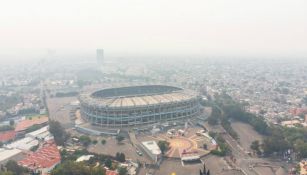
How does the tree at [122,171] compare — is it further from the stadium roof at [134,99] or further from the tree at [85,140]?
the stadium roof at [134,99]

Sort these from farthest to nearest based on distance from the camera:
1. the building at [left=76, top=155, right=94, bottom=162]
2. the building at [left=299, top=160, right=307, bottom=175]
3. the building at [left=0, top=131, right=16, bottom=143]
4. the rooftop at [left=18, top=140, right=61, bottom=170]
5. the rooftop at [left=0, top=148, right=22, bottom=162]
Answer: the building at [left=0, top=131, right=16, bottom=143], the rooftop at [left=0, top=148, right=22, bottom=162], the building at [left=76, top=155, right=94, bottom=162], the rooftop at [left=18, top=140, right=61, bottom=170], the building at [left=299, top=160, right=307, bottom=175]

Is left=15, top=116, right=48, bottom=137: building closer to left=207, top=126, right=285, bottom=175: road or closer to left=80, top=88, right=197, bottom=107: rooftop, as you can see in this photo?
left=80, top=88, right=197, bottom=107: rooftop

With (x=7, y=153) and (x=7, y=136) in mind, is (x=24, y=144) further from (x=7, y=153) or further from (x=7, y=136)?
(x=7, y=136)

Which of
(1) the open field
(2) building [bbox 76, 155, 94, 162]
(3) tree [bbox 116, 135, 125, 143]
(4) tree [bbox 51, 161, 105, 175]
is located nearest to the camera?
(4) tree [bbox 51, 161, 105, 175]

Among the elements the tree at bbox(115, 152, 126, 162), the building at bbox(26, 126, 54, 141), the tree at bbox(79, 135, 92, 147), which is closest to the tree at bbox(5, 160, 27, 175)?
the tree at bbox(115, 152, 126, 162)

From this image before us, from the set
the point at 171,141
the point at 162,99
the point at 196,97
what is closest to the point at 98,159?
the point at 171,141

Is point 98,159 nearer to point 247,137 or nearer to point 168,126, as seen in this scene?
point 168,126

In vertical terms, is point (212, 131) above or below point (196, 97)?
below
